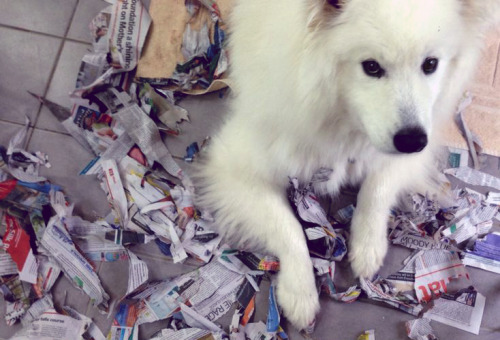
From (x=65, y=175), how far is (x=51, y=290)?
45 cm

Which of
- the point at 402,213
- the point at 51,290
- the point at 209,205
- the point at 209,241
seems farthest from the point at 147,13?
the point at 402,213

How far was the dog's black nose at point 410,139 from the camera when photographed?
0.99 meters

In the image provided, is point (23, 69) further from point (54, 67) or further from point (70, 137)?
point (70, 137)

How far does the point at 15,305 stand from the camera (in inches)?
61.5

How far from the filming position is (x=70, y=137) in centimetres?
181

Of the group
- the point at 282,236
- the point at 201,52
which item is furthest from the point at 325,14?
the point at 201,52

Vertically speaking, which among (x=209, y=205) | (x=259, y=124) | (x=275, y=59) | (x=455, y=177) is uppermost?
(x=275, y=59)

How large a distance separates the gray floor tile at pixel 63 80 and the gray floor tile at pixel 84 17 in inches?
1.5

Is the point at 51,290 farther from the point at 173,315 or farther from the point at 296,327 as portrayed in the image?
the point at 296,327

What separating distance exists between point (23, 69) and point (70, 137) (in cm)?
41

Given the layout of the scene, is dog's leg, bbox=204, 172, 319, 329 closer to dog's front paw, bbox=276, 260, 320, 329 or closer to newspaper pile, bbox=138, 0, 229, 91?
dog's front paw, bbox=276, 260, 320, 329

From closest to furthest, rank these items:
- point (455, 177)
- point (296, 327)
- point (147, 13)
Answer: point (296, 327) → point (455, 177) → point (147, 13)

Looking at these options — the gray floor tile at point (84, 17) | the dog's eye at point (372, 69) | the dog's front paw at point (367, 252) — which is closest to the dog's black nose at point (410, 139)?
the dog's eye at point (372, 69)

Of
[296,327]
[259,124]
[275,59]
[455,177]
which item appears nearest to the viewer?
[275,59]
